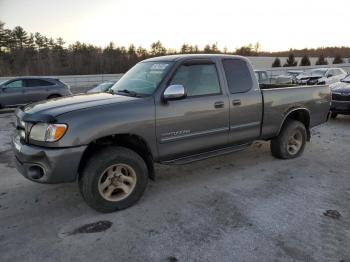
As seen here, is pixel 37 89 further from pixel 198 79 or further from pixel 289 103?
pixel 289 103

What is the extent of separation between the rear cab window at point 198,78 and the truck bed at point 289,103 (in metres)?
1.03

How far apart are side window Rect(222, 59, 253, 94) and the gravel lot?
140 centimetres

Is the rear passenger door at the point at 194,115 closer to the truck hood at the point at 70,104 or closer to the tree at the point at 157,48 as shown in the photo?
the truck hood at the point at 70,104

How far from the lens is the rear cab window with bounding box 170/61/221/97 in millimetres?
4316

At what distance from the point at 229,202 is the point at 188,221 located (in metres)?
0.74

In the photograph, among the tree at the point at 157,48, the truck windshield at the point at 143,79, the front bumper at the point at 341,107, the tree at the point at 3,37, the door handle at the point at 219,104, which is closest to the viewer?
the truck windshield at the point at 143,79

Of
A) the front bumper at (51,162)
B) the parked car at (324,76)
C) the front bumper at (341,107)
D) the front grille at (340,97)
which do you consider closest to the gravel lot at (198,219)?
the front bumper at (51,162)

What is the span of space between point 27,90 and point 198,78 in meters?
11.5

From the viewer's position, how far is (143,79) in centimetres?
446

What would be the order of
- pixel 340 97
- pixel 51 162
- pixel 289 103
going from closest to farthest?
1. pixel 51 162
2. pixel 289 103
3. pixel 340 97

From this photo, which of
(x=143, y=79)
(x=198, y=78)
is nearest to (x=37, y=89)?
(x=143, y=79)

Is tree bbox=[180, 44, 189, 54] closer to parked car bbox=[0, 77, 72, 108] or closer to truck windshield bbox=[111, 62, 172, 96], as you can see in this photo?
parked car bbox=[0, 77, 72, 108]

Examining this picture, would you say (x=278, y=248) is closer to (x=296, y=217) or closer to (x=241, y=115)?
(x=296, y=217)

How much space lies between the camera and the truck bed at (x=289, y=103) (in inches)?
207
